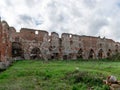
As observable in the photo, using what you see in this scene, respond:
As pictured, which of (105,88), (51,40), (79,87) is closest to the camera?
(105,88)

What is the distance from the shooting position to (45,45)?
3472 centimetres

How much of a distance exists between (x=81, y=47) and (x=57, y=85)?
23.0 metres

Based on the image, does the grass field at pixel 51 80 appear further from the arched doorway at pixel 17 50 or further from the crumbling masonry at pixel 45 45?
the arched doorway at pixel 17 50

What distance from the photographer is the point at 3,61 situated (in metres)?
26.1

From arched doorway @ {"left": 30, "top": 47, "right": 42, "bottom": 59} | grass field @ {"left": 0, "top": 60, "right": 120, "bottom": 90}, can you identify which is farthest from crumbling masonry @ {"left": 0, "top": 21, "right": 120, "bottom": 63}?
grass field @ {"left": 0, "top": 60, "right": 120, "bottom": 90}

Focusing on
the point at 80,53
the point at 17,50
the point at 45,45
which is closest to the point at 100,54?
the point at 80,53

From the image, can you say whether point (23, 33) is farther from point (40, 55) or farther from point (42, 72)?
point (42, 72)

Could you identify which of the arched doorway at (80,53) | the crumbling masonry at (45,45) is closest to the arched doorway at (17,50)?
the crumbling masonry at (45,45)

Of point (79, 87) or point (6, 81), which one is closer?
point (79, 87)

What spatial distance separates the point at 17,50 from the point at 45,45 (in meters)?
3.72

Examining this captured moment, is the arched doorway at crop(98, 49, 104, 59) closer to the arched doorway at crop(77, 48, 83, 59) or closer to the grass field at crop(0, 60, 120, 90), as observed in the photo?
the arched doorway at crop(77, 48, 83, 59)

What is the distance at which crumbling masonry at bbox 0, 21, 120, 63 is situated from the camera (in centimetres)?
2878

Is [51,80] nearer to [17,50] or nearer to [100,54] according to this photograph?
[17,50]

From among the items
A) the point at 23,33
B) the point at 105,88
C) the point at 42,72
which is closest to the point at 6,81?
the point at 42,72
